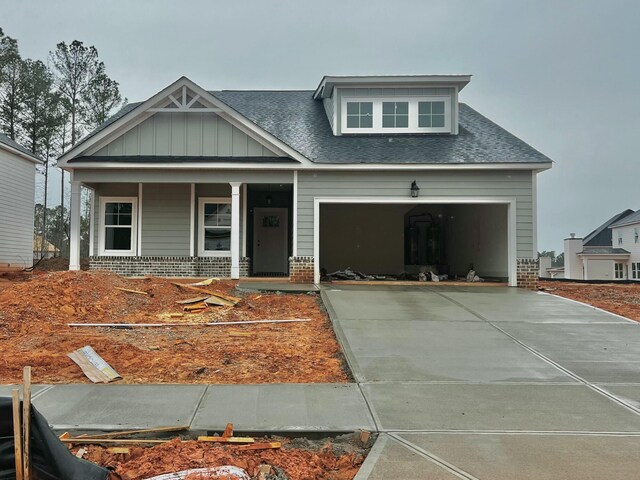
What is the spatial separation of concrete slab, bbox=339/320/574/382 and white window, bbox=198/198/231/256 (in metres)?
7.00

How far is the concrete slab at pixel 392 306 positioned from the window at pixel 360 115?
590 centimetres

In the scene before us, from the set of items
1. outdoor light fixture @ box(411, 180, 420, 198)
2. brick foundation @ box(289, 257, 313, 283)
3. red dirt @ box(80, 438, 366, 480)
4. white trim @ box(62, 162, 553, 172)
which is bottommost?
red dirt @ box(80, 438, 366, 480)

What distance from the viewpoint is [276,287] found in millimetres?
11859

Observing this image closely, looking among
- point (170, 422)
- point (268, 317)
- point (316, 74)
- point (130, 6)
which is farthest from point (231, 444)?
point (316, 74)

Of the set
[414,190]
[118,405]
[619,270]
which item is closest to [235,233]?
[414,190]

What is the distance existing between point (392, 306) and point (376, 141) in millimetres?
6595

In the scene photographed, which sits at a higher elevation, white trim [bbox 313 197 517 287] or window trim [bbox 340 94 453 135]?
window trim [bbox 340 94 453 135]

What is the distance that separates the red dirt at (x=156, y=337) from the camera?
220 inches

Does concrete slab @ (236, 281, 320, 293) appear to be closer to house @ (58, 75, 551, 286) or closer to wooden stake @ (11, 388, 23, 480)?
house @ (58, 75, 551, 286)

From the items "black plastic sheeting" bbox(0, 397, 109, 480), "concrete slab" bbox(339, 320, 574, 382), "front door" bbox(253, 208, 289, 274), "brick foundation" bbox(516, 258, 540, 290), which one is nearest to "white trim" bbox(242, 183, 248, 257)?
"front door" bbox(253, 208, 289, 274)

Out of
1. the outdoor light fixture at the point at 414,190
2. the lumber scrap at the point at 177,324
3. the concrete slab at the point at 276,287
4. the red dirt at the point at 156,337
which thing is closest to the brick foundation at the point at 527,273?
the outdoor light fixture at the point at 414,190

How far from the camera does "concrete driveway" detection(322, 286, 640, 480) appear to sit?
3461 millimetres

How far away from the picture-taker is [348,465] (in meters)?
3.47

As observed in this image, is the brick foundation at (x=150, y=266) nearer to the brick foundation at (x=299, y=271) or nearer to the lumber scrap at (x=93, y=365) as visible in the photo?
the brick foundation at (x=299, y=271)
